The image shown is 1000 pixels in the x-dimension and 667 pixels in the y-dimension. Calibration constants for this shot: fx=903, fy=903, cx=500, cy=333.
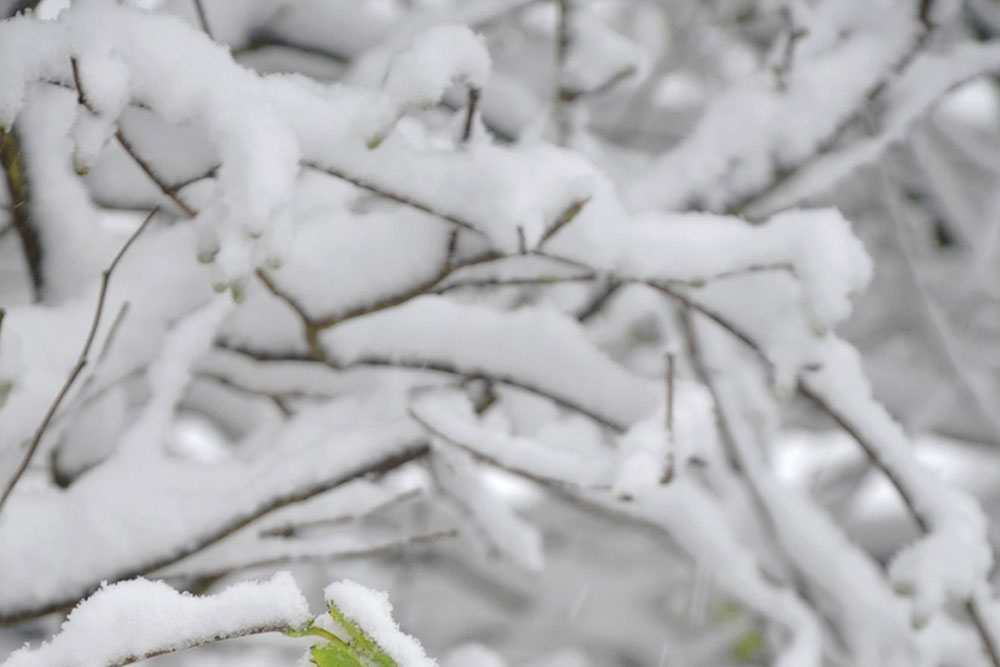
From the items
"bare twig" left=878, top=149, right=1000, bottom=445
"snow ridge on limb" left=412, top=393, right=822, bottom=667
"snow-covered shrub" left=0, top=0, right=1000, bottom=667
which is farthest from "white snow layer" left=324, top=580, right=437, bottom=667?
"bare twig" left=878, top=149, right=1000, bottom=445

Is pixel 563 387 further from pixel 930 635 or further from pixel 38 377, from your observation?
pixel 930 635

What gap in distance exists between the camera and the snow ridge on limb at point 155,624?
53cm

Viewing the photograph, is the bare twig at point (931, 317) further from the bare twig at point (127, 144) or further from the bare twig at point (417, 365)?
the bare twig at point (127, 144)

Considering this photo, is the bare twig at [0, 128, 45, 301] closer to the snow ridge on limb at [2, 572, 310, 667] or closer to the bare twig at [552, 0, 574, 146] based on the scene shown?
the snow ridge on limb at [2, 572, 310, 667]

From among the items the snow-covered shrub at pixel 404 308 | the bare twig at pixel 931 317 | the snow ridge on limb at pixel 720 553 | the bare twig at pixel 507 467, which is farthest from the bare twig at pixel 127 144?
the bare twig at pixel 931 317

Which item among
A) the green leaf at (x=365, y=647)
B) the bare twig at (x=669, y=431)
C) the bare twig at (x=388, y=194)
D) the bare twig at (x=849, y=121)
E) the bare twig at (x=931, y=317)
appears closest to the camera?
the green leaf at (x=365, y=647)

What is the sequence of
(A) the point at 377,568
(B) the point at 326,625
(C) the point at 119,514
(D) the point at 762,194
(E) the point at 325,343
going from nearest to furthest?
(B) the point at 326,625 < (C) the point at 119,514 < (E) the point at 325,343 < (D) the point at 762,194 < (A) the point at 377,568

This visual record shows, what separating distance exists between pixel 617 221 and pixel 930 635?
810 millimetres

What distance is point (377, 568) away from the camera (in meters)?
2.44

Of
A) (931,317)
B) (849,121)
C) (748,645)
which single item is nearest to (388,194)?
(849,121)

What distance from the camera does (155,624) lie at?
533 millimetres

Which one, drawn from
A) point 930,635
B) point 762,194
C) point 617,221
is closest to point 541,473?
point 617,221

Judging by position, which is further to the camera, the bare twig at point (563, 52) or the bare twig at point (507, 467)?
the bare twig at point (563, 52)

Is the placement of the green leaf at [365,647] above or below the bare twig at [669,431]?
above
